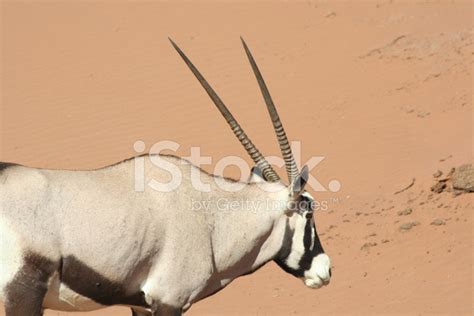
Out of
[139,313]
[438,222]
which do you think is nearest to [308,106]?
[438,222]

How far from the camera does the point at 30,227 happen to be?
516cm

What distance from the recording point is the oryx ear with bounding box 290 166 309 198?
6289 mm

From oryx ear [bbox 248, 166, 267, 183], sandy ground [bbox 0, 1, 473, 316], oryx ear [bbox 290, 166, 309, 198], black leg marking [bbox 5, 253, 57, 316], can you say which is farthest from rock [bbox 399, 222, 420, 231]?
black leg marking [bbox 5, 253, 57, 316]

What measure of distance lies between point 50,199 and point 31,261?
16.2 inches

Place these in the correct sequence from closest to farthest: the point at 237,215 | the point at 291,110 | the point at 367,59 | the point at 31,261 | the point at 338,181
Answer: the point at 31,261 < the point at 237,215 < the point at 338,181 < the point at 291,110 < the point at 367,59

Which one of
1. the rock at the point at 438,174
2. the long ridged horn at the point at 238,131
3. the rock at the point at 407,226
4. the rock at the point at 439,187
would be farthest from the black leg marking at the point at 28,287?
the rock at the point at 438,174

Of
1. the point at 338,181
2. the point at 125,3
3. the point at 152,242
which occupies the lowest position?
the point at 338,181

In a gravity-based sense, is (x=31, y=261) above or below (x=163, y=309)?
above

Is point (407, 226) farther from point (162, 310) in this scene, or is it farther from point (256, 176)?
point (162, 310)

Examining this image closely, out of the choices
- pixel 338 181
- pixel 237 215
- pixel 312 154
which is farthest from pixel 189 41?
pixel 237 215

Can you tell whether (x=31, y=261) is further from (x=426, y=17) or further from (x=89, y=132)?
(x=426, y=17)

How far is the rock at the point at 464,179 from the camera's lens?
40.1 ft

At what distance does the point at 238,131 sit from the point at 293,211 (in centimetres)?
65

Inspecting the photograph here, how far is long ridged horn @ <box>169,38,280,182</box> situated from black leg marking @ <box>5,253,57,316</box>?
1799 millimetres
